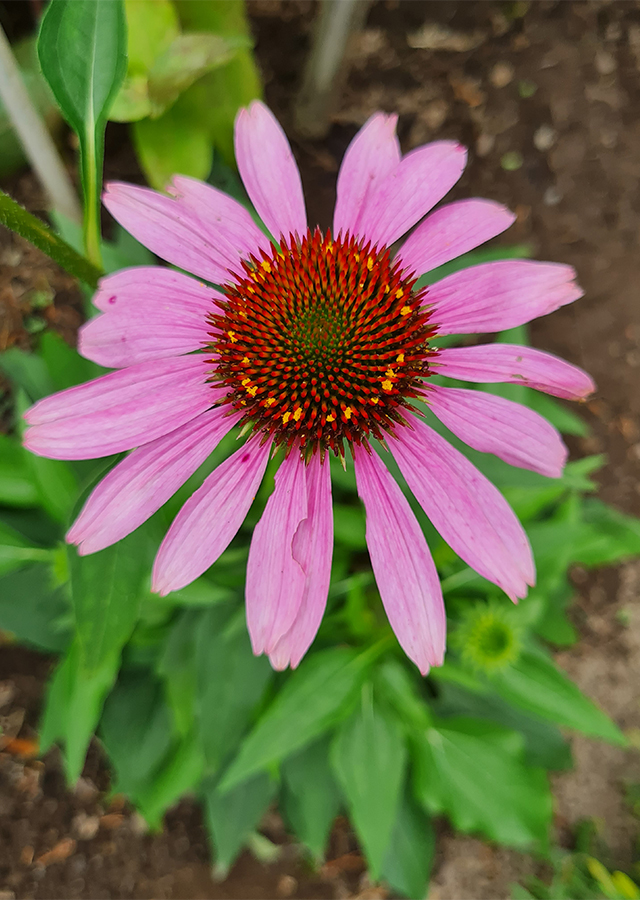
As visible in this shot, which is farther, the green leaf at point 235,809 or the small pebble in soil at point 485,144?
the small pebble in soil at point 485,144

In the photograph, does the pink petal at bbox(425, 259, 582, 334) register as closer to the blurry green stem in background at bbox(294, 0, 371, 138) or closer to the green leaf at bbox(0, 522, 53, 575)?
the green leaf at bbox(0, 522, 53, 575)

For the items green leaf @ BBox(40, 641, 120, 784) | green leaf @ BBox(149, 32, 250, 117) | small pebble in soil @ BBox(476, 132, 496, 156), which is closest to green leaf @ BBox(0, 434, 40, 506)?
green leaf @ BBox(40, 641, 120, 784)

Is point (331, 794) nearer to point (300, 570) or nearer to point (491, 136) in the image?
point (300, 570)

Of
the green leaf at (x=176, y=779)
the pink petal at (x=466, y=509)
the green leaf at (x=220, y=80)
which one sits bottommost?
the green leaf at (x=176, y=779)

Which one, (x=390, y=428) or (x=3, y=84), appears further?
(x=3, y=84)

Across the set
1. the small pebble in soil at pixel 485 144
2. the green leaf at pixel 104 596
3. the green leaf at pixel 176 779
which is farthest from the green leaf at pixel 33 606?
the small pebble in soil at pixel 485 144

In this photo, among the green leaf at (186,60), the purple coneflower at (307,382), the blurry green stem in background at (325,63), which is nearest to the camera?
the purple coneflower at (307,382)

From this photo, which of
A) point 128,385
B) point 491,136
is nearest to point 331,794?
point 128,385

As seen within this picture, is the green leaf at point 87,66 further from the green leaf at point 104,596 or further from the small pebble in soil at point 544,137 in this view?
the small pebble in soil at point 544,137
